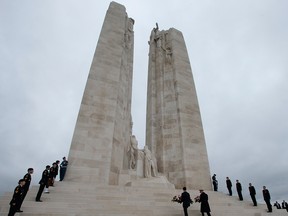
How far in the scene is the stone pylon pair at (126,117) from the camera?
9.98 m

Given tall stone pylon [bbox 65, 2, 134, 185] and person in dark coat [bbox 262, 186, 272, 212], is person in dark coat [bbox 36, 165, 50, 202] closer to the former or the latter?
tall stone pylon [bbox 65, 2, 134, 185]

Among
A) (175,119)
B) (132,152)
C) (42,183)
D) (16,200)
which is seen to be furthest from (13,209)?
(175,119)

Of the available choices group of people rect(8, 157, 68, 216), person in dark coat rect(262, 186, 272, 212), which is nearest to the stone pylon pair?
group of people rect(8, 157, 68, 216)

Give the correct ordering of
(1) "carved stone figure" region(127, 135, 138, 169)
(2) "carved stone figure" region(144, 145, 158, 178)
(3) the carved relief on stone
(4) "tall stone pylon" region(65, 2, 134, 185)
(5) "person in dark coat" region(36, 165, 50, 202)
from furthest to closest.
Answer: (3) the carved relief on stone
(1) "carved stone figure" region(127, 135, 138, 169)
(2) "carved stone figure" region(144, 145, 158, 178)
(4) "tall stone pylon" region(65, 2, 134, 185)
(5) "person in dark coat" region(36, 165, 50, 202)

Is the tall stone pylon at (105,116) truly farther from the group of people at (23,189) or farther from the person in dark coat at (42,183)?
the person in dark coat at (42,183)

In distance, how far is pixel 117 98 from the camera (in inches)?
483

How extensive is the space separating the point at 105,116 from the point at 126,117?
7.09ft

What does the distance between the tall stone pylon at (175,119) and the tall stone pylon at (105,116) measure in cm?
250

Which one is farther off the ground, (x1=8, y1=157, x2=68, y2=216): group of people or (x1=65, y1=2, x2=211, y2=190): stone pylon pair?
(x1=65, y1=2, x2=211, y2=190): stone pylon pair

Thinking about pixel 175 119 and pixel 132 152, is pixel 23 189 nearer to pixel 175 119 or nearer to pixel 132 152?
pixel 132 152

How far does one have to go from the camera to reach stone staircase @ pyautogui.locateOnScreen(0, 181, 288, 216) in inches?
205

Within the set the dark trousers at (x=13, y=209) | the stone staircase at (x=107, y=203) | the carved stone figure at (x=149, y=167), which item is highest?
the carved stone figure at (x=149, y=167)

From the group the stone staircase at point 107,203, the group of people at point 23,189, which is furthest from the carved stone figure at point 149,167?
the group of people at point 23,189

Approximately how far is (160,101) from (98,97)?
5.45 m
